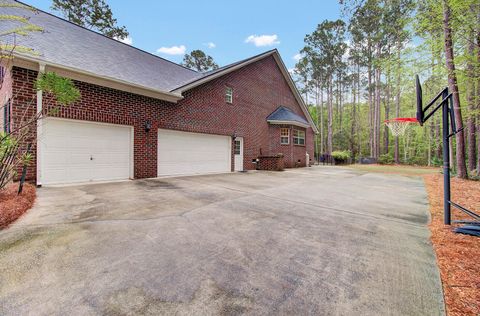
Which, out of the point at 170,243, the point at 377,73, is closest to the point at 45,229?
the point at 170,243

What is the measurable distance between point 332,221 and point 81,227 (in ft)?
13.1

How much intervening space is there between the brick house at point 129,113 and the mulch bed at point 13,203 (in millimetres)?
1244

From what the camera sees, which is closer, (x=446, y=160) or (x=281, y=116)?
(x=446, y=160)

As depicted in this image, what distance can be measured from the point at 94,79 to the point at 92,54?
2.24m

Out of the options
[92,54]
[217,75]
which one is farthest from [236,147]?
[92,54]

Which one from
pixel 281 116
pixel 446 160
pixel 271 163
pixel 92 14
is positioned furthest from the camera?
pixel 92 14

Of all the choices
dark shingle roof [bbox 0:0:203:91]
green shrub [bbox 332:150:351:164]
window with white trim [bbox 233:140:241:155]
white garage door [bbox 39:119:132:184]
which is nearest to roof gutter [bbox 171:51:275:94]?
dark shingle roof [bbox 0:0:203:91]

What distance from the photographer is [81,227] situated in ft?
9.86

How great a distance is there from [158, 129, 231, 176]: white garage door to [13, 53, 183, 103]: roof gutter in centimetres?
142

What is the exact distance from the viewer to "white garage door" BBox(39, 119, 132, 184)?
580 cm

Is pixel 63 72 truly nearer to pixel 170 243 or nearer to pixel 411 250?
pixel 170 243

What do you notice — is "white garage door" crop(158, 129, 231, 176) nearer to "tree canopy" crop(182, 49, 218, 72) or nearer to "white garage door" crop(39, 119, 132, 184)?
"white garage door" crop(39, 119, 132, 184)

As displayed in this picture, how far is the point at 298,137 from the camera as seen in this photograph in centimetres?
1523

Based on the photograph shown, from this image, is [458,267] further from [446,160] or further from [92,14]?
[92,14]
